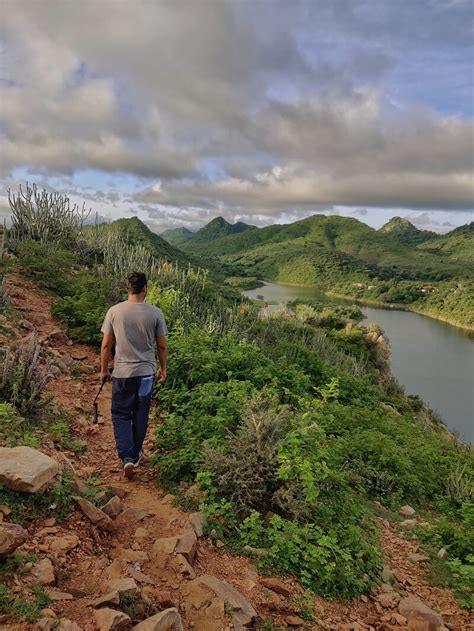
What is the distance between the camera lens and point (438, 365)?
4188 cm

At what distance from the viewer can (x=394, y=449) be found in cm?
543

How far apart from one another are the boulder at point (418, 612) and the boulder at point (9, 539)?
2436mm

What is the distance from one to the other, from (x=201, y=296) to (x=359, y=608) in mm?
10289

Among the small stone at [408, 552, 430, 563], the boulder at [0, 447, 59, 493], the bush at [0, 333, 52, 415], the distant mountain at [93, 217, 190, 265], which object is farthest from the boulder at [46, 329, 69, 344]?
the distant mountain at [93, 217, 190, 265]

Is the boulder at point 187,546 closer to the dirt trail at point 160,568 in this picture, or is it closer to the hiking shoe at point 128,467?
the dirt trail at point 160,568

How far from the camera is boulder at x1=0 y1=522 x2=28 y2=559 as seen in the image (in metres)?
2.04

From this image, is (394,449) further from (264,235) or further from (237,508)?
(264,235)

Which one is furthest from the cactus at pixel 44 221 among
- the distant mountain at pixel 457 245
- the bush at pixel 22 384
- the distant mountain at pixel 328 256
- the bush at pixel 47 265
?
the distant mountain at pixel 457 245

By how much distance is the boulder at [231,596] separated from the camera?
225 cm

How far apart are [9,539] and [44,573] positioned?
0.24 meters

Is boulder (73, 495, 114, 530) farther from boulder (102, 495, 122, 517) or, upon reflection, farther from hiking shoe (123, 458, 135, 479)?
hiking shoe (123, 458, 135, 479)

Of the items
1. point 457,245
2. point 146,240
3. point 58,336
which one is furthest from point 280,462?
point 457,245

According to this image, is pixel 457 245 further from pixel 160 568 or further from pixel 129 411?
pixel 160 568

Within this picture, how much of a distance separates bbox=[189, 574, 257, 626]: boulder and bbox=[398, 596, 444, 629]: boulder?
3.72ft
